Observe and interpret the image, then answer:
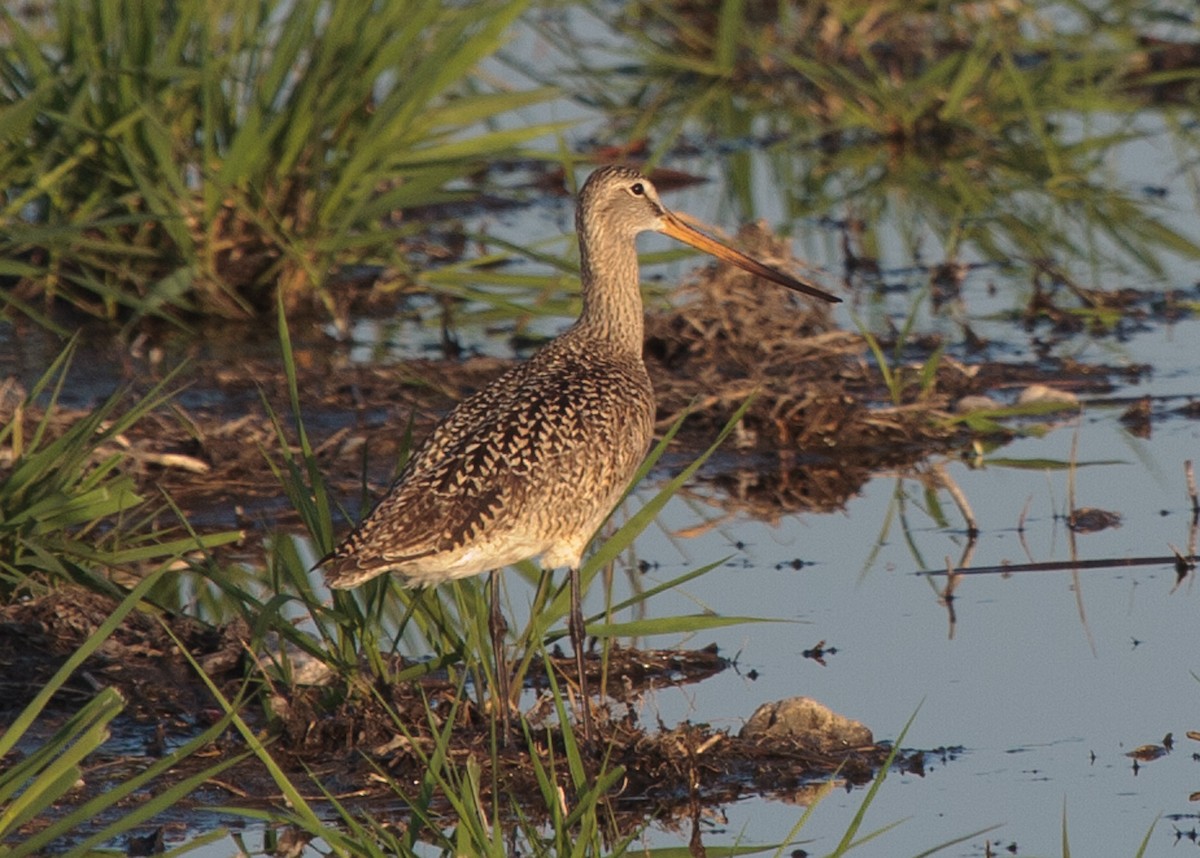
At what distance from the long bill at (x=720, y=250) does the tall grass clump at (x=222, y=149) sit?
7.23 ft

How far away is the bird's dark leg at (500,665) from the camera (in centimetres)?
552

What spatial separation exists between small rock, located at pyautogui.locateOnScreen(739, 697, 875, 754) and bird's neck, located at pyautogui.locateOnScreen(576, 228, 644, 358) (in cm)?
128

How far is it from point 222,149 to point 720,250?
3.22m

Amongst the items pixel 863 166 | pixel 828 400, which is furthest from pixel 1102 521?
pixel 863 166

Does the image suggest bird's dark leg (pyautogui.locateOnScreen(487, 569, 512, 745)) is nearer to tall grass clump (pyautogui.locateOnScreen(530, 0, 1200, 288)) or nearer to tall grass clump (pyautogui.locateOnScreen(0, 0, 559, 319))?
tall grass clump (pyautogui.locateOnScreen(0, 0, 559, 319))

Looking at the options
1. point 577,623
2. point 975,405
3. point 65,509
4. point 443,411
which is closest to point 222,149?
point 443,411

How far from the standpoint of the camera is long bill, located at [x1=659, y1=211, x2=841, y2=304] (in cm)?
689

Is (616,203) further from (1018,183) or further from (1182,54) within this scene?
(1182,54)

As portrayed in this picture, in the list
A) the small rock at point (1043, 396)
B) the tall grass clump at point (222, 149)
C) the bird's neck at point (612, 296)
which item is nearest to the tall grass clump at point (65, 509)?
the bird's neck at point (612, 296)

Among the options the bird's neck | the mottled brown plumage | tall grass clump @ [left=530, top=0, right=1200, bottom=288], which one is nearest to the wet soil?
the mottled brown plumage

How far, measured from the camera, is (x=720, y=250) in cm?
702

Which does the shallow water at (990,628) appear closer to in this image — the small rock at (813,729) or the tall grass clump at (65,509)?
the small rock at (813,729)

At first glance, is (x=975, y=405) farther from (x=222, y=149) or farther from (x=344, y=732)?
(x=344, y=732)

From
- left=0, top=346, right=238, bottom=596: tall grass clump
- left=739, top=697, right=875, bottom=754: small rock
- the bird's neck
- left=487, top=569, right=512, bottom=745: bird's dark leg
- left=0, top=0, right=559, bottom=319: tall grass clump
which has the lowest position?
left=739, top=697, right=875, bottom=754: small rock
